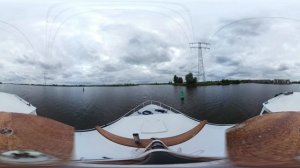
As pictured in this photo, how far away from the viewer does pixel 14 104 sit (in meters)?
0.92

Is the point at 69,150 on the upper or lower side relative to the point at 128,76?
lower

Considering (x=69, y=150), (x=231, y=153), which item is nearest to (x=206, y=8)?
(x=231, y=153)

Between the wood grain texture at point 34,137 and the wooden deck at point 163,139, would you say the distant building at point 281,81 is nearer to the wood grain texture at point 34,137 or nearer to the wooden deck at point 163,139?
the wooden deck at point 163,139

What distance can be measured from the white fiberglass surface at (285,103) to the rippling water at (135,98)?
25 millimetres

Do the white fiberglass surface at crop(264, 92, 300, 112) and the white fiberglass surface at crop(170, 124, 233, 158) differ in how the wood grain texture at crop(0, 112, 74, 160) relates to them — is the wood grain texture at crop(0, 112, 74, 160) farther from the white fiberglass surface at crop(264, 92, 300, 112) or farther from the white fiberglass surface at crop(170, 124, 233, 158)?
the white fiberglass surface at crop(264, 92, 300, 112)

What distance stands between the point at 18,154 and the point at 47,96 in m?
0.42

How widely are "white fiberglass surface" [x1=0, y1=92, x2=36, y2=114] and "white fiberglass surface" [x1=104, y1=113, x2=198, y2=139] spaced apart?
0.96 feet

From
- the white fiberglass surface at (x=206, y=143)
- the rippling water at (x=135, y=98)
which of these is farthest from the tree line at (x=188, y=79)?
the white fiberglass surface at (x=206, y=143)

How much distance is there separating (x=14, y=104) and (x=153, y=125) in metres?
0.57

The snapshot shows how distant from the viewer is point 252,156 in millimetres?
579

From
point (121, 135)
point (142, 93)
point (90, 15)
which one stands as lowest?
point (121, 135)

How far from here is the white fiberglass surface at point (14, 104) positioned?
85cm

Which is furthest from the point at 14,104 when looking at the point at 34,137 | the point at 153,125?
the point at 153,125

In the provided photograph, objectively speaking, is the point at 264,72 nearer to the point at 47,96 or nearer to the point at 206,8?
the point at 206,8
